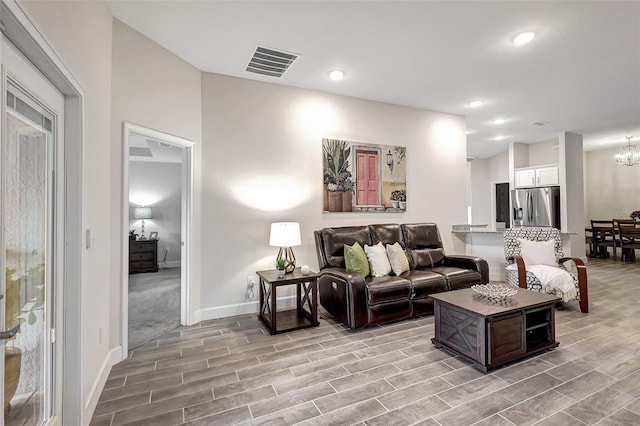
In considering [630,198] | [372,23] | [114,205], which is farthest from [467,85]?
[630,198]

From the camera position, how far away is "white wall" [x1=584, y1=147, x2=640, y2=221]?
25.5ft

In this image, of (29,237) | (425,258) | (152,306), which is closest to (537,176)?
(425,258)

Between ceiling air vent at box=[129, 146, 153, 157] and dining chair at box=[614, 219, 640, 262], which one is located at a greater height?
ceiling air vent at box=[129, 146, 153, 157]

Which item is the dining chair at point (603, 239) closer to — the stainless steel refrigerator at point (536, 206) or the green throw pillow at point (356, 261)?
the stainless steel refrigerator at point (536, 206)

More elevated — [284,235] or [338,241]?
[284,235]

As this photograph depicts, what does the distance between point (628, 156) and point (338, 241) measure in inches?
310

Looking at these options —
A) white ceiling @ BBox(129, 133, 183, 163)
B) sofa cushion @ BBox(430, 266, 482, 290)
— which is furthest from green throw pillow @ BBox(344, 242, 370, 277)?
white ceiling @ BBox(129, 133, 183, 163)

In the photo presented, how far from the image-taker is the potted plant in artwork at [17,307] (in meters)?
1.22

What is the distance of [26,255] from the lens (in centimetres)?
139

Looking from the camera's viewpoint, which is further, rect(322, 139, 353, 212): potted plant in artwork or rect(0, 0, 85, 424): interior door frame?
rect(322, 139, 353, 212): potted plant in artwork

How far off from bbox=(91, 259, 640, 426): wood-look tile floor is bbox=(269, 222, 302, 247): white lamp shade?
36.7 inches

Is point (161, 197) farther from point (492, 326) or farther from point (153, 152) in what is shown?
point (492, 326)

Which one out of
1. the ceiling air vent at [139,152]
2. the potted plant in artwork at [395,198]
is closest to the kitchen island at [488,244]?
the potted plant in artwork at [395,198]

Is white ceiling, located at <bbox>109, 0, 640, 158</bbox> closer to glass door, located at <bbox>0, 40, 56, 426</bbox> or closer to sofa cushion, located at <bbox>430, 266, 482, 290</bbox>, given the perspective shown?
glass door, located at <bbox>0, 40, 56, 426</bbox>
